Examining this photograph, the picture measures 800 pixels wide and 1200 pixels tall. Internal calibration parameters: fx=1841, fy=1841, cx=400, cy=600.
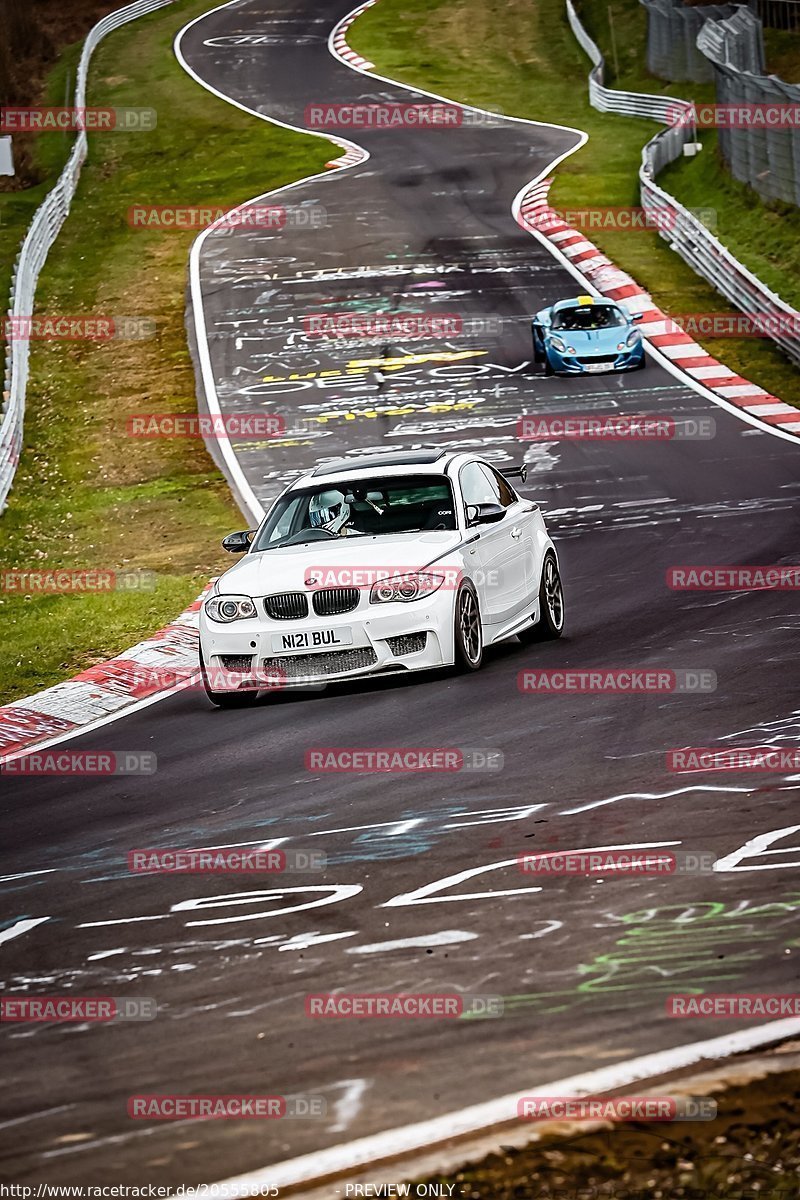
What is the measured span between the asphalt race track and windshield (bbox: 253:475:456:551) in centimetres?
118

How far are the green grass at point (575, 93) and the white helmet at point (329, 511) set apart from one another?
13.5 meters

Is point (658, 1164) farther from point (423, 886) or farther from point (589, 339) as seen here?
point (589, 339)

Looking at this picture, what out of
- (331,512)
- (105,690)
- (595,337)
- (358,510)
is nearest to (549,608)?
(358,510)

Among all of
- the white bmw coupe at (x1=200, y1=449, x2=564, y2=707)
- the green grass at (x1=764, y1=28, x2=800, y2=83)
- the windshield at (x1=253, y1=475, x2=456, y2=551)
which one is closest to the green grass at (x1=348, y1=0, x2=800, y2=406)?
the green grass at (x1=764, y1=28, x2=800, y2=83)

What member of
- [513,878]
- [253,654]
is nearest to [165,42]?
[253,654]

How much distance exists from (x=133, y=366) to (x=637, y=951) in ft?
85.6

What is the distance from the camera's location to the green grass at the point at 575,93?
106 ft

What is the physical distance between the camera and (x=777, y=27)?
5291 cm

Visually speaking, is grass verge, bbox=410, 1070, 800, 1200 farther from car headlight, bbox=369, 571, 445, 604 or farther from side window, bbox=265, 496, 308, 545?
side window, bbox=265, 496, 308, 545

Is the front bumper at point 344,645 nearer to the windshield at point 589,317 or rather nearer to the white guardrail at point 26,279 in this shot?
the white guardrail at point 26,279

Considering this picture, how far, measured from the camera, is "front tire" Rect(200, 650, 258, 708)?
486 inches

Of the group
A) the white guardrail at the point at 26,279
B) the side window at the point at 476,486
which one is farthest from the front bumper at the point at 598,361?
the side window at the point at 476,486

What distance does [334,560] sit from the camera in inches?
489

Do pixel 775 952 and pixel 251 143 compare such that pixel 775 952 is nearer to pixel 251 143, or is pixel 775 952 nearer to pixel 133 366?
pixel 133 366
